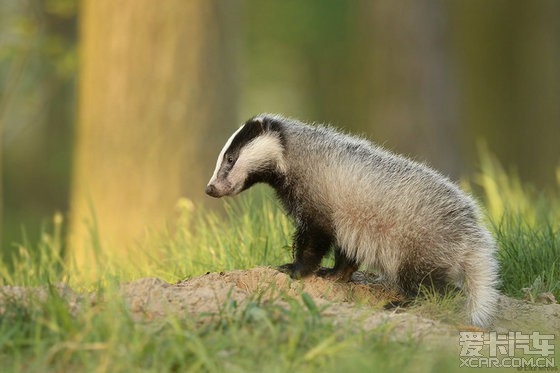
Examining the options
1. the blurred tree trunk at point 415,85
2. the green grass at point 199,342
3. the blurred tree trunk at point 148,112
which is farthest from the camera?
the blurred tree trunk at point 415,85

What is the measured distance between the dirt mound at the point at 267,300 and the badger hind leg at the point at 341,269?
0.28 metres

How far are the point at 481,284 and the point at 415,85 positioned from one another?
7.71 m

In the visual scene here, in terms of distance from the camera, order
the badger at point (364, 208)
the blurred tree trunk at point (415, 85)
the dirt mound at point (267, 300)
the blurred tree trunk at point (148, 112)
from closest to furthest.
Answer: the dirt mound at point (267, 300), the badger at point (364, 208), the blurred tree trunk at point (148, 112), the blurred tree trunk at point (415, 85)

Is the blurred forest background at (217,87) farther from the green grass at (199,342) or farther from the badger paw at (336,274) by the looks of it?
the green grass at (199,342)

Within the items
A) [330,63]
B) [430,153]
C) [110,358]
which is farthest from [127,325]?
[330,63]

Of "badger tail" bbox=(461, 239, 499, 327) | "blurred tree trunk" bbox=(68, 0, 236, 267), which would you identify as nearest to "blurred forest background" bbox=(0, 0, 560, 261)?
"blurred tree trunk" bbox=(68, 0, 236, 267)

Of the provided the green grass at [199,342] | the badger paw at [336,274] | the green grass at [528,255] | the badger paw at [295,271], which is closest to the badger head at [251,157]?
the badger paw at [295,271]

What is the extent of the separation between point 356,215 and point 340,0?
14.2 metres

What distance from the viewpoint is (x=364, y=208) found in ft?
17.7

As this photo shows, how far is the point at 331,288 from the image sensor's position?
17.9 feet

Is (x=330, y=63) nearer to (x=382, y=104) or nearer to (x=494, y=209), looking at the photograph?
(x=382, y=104)

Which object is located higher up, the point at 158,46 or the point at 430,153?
the point at 158,46

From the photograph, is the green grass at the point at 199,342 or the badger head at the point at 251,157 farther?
the badger head at the point at 251,157

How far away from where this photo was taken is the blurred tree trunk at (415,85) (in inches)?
492
